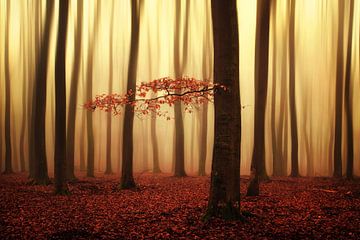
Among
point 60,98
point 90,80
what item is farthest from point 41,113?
point 90,80

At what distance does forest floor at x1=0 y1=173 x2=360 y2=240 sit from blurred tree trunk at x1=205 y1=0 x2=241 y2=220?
53 centimetres

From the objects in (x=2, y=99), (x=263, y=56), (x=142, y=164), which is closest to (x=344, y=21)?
(x=263, y=56)

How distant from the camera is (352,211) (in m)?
10.4

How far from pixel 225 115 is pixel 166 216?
340 centimetres

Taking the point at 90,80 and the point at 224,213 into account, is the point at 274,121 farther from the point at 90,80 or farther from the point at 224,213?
the point at 224,213

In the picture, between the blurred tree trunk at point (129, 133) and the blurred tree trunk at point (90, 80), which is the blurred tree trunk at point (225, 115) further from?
the blurred tree trunk at point (90, 80)

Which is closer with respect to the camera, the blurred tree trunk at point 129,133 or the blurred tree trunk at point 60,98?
the blurred tree trunk at point 60,98

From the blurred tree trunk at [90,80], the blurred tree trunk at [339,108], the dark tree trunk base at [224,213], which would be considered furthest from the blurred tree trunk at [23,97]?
the dark tree trunk base at [224,213]

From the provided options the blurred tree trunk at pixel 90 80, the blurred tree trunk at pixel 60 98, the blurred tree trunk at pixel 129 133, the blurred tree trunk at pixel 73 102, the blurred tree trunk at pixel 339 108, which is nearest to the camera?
the blurred tree trunk at pixel 60 98

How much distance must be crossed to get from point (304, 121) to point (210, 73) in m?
12.0

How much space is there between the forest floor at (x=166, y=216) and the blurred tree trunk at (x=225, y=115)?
0.53 m

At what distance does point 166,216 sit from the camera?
10062 millimetres

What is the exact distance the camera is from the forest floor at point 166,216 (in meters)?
8.17

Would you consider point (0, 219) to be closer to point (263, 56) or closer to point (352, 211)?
point (352, 211)
